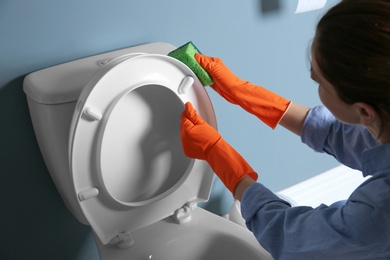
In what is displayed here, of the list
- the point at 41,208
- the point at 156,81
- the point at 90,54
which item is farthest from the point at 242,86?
the point at 41,208

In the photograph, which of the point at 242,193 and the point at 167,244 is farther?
the point at 167,244

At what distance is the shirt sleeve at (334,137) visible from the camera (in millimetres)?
955

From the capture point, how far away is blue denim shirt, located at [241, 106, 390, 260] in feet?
2.33

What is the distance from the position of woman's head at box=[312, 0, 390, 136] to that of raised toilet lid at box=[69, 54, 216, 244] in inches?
13.5

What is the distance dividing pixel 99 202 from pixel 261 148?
626 millimetres

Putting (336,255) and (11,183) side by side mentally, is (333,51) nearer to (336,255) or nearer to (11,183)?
(336,255)

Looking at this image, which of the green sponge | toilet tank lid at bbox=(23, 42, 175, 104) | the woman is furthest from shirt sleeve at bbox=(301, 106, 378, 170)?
toilet tank lid at bbox=(23, 42, 175, 104)

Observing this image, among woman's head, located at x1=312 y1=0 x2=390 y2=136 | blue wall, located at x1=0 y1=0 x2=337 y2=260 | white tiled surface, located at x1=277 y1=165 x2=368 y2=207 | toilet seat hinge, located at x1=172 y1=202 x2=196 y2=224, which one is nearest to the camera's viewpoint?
woman's head, located at x1=312 y1=0 x2=390 y2=136

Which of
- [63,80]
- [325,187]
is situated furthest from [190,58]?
[325,187]

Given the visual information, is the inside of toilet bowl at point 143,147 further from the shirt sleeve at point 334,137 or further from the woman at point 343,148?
the shirt sleeve at point 334,137

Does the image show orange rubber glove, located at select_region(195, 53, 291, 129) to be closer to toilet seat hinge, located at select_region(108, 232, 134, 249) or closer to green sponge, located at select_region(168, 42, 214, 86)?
green sponge, located at select_region(168, 42, 214, 86)

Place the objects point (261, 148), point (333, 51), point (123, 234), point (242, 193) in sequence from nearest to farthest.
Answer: point (333, 51)
point (242, 193)
point (123, 234)
point (261, 148)

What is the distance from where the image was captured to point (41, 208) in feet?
3.69

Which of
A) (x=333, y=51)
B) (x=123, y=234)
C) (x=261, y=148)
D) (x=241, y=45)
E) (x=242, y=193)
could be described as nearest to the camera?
(x=333, y=51)
